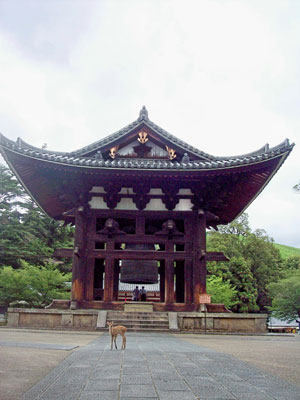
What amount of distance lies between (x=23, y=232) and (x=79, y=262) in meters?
19.2

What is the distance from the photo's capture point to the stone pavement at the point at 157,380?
3596 mm

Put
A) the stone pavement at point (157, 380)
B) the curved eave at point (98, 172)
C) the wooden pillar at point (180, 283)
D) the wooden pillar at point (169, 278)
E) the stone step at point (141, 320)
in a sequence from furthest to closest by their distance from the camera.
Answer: the wooden pillar at point (180, 283) < the wooden pillar at point (169, 278) < the curved eave at point (98, 172) < the stone step at point (141, 320) < the stone pavement at point (157, 380)


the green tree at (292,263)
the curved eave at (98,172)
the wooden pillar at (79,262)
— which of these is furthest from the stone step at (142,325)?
the green tree at (292,263)

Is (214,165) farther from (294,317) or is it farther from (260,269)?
(260,269)

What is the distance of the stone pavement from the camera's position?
3.60 meters

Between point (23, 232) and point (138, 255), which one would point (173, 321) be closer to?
point (138, 255)

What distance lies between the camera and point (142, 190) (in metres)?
14.9

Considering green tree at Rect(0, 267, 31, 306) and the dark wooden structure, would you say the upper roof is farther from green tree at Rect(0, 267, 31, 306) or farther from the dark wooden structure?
green tree at Rect(0, 267, 31, 306)

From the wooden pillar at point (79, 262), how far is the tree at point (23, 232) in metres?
17.1

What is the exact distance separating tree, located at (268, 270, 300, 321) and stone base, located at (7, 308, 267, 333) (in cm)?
2279

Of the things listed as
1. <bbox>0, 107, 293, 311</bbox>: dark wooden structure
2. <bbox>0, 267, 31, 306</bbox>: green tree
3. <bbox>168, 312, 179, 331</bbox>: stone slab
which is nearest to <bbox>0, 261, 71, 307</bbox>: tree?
<bbox>0, 267, 31, 306</bbox>: green tree

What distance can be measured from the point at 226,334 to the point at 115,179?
7.12 m

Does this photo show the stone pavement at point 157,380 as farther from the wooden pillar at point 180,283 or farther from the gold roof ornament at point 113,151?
the wooden pillar at point 180,283

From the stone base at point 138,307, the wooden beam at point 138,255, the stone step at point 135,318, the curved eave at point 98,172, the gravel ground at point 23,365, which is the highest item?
the curved eave at point 98,172
